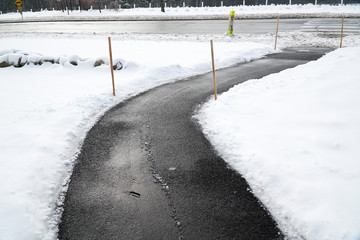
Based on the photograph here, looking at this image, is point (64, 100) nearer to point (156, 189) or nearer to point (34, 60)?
point (156, 189)

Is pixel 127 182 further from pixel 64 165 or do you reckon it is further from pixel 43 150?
pixel 43 150

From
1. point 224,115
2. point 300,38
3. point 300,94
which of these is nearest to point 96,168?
point 224,115

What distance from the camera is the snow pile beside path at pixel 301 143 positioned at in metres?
2.89

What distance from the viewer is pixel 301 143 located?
4.14 m

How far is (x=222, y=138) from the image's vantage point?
15.9 ft

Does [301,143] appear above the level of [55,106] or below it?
below

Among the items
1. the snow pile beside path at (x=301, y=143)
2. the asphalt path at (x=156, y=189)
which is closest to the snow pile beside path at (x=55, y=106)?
the asphalt path at (x=156, y=189)

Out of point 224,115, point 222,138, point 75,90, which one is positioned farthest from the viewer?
point 75,90

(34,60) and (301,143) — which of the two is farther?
(34,60)

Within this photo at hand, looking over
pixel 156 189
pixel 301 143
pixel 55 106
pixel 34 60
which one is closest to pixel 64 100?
pixel 55 106

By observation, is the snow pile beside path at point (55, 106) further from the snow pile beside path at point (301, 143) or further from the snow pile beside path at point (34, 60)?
the snow pile beside path at point (301, 143)

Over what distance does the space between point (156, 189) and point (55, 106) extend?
4080 millimetres

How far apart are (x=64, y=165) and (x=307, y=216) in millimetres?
3409

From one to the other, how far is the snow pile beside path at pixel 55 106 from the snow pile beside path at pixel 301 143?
2525 mm
